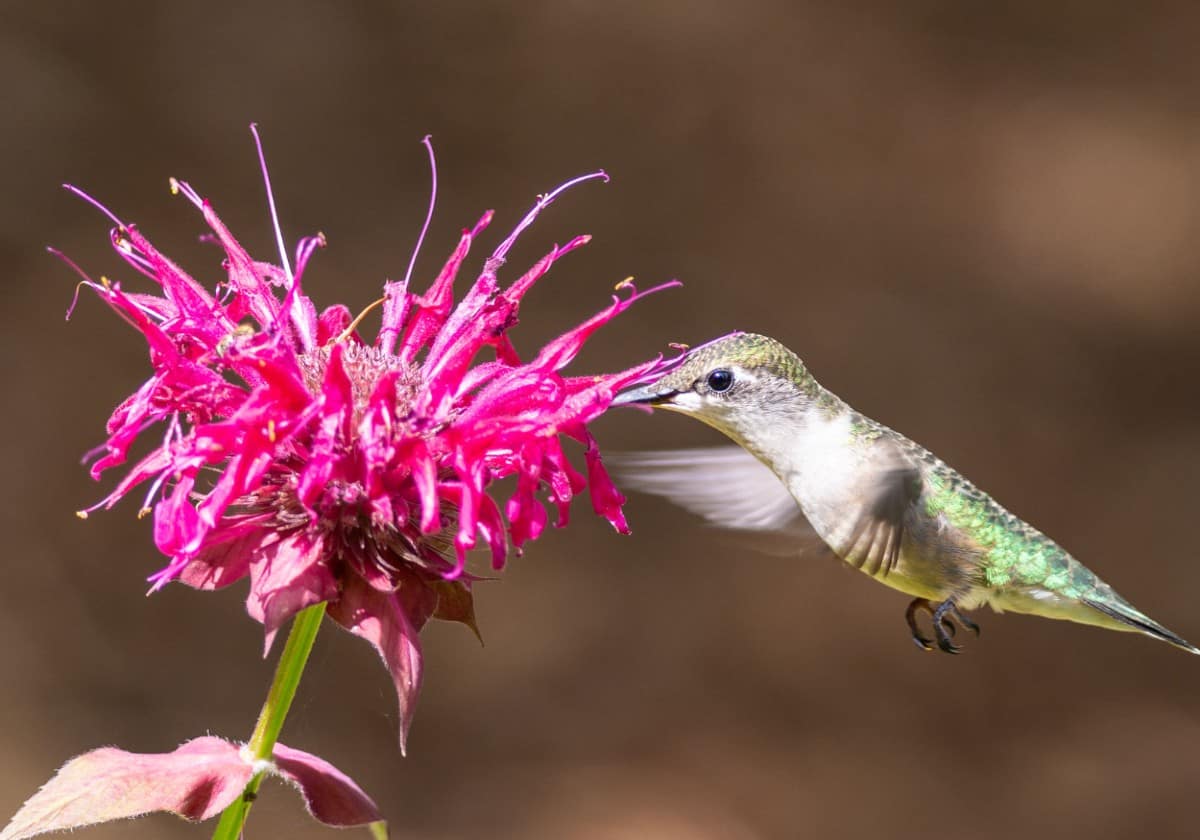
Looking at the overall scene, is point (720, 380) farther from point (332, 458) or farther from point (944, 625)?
point (332, 458)

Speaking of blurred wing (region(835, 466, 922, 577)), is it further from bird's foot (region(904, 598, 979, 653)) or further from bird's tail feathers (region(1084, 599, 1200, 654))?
bird's tail feathers (region(1084, 599, 1200, 654))

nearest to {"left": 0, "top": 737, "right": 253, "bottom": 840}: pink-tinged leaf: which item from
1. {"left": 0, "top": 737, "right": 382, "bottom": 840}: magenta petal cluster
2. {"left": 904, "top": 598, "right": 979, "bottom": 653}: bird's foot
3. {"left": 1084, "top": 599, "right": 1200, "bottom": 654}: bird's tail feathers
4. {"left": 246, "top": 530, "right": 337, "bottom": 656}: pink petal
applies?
{"left": 0, "top": 737, "right": 382, "bottom": 840}: magenta petal cluster

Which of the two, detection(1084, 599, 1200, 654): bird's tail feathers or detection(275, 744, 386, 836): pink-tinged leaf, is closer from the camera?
detection(275, 744, 386, 836): pink-tinged leaf

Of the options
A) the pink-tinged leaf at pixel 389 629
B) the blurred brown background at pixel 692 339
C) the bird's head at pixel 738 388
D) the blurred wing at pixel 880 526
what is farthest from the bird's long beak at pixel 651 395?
the blurred brown background at pixel 692 339

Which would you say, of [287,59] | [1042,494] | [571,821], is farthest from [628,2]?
[571,821]

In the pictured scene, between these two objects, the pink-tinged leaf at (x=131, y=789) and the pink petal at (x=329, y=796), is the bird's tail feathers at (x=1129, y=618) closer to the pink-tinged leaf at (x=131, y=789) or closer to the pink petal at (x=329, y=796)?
the pink petal at (x=329, y=796)

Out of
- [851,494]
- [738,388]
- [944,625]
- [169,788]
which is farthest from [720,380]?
[169,788]

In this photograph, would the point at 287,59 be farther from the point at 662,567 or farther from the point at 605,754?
the point at 605,754
